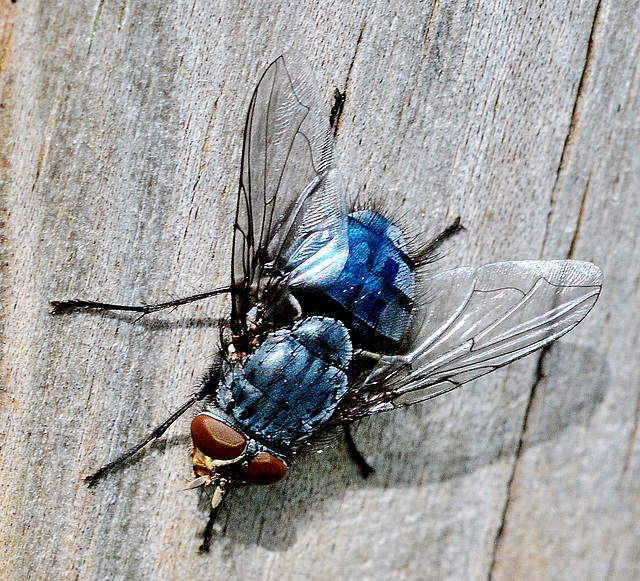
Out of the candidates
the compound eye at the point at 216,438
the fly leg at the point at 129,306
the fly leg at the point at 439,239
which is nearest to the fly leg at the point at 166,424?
the compound eye at the point at 216,438

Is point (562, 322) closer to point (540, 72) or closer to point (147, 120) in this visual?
point (540, 72)

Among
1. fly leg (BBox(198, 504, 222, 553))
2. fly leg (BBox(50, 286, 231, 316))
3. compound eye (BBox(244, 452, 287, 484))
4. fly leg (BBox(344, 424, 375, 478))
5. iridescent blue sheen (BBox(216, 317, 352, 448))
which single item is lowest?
fly leg (BBox(198, 504, 222, 553))

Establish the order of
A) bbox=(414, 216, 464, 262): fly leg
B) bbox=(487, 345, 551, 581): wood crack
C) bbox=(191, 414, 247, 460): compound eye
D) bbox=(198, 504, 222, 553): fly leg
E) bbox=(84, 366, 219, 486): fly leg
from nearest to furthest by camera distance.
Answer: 1. bbox=(191, 414, 247, 460): compound eye
2. bbox=(84, 366, 219, 486): fly leg
3. bbox=(198, 504, 222, 553): fly leg
4. bbox=(414, 216, 464, 262): fly leg
5. bbox=(487, 345, 551, 581): wood crack

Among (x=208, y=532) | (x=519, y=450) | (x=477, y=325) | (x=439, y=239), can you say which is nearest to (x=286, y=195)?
(x=439, y=239)

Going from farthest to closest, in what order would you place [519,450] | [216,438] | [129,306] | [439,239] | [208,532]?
[519,450] → [439,239] → [208,532] → [129,306] → [216,438]

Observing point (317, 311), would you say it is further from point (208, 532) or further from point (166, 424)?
point (208, 532)

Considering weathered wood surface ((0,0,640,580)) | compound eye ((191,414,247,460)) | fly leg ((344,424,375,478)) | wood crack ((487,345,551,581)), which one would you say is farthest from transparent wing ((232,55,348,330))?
wood crack ((487,345,551,581))

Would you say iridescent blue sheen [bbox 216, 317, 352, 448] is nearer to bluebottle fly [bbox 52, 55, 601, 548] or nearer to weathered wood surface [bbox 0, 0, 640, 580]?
bluebottle fly [bbox 52, 55, 601, 548]

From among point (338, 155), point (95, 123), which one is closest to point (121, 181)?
point (95, 123)
